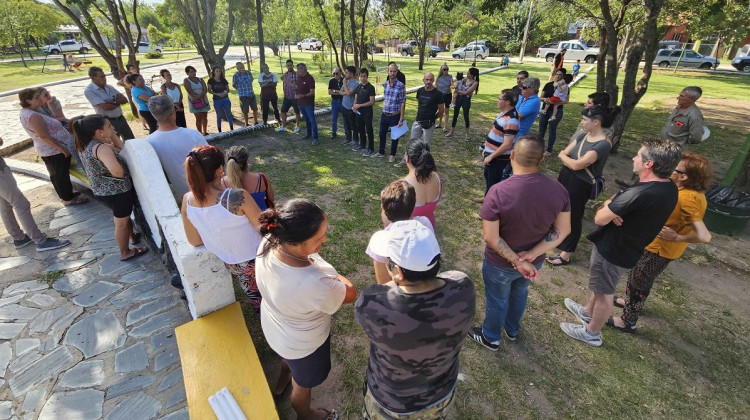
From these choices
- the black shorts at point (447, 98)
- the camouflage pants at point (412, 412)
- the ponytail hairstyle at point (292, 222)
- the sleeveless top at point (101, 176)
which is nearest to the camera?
the ponytail hairstyle at point (292, 222)

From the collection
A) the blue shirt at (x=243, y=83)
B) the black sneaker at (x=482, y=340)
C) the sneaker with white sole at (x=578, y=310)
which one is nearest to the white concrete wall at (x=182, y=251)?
the black sneaker at (x=482, y=340)

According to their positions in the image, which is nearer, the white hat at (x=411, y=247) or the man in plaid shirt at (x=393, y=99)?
the white hat at (x=411, y=247)

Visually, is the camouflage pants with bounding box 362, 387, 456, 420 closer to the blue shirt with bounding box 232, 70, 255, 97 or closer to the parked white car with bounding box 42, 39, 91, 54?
the blue shirt with bounding box 232, 70, 255, 97

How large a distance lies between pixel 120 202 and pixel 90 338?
1295 millimetres

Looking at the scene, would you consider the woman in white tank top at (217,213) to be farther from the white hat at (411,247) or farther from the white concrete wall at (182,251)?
the white hat at (411,247)

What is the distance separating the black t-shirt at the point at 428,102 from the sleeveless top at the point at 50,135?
518cm

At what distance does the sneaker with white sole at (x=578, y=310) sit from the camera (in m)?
3.35

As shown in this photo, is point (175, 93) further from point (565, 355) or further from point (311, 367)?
point (565, 355)

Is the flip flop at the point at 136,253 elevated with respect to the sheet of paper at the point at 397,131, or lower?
lower

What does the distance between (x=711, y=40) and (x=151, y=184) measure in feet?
149

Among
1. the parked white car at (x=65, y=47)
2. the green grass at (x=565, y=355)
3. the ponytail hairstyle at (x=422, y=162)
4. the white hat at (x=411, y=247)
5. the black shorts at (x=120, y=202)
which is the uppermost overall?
the parked white car at (x=65, y=47)

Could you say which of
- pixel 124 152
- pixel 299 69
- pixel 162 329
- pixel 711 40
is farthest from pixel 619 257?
pixel 711 40

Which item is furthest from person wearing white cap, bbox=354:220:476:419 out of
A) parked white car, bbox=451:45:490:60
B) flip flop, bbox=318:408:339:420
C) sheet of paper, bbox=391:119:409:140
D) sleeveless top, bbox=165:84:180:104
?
parked white car, bbox=451:45:490:60

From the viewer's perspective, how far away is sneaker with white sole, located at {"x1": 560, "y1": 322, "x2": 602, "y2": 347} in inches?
122
